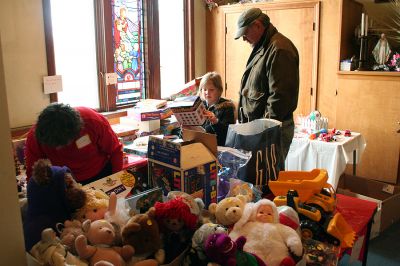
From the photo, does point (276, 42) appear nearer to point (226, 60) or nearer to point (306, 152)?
point (306, 152)

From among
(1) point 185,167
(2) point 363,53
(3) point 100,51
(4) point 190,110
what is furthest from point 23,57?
(2) point 363,53

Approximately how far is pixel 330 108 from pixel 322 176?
91.6 inches

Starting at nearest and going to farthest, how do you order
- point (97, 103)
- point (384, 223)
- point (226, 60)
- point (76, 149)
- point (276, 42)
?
point (76, 149)
point (276, 42)
point (384, 223)
point (97, 103)
point (226, 60)

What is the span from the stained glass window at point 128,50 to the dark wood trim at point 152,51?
0.19 feet

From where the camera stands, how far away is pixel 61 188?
3.96 ft

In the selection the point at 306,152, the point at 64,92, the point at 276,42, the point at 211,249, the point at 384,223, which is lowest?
the point at 384,223

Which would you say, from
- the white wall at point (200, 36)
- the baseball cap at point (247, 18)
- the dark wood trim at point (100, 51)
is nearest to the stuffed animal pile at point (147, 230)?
the baseball cap at point (247, 18)

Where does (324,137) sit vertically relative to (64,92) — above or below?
below

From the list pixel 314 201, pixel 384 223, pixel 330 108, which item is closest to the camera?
pixel 314 201

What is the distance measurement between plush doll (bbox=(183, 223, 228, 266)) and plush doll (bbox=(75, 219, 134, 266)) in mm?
156

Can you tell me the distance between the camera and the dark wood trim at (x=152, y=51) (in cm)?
357

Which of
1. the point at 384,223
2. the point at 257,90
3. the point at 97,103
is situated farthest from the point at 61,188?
the point at 384,223

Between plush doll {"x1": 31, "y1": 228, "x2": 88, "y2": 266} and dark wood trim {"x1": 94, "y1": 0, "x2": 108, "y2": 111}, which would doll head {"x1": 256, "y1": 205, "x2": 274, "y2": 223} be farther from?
dark wood trim {"x1": 94, "y1": 0, "x2": 108, "y2": 111}

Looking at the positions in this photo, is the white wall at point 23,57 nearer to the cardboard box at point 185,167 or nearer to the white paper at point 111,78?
the white paper at point 111,78
